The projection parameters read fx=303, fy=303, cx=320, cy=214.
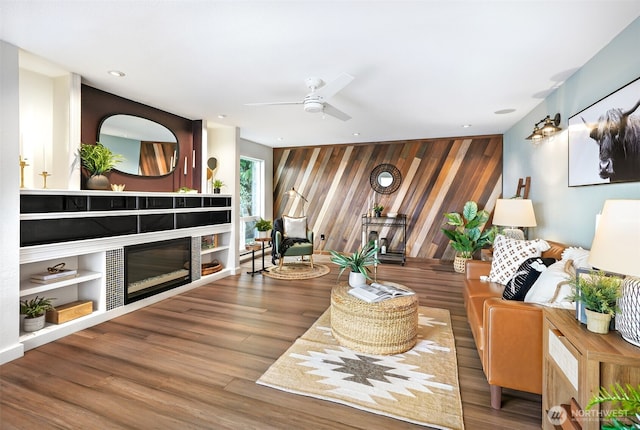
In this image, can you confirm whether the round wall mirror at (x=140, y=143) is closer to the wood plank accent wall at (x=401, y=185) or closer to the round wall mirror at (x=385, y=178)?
the wood plank accent wall at (x=401, y=185)

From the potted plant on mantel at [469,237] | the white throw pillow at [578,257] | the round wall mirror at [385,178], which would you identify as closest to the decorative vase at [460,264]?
the potted plant on mantel at [469,237]

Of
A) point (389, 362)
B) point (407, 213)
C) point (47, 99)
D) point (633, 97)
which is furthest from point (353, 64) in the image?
point (407, 213)

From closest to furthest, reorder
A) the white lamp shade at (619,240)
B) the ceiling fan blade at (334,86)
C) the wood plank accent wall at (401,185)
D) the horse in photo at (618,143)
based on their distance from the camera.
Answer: the white lamp shade at (619,240), the horse in photo at (618,143), the ceiling fan blade at (334,86), the wood plank accent wall at (401,185)

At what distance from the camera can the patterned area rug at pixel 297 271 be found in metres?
4.99

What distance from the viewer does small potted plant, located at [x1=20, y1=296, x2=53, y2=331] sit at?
8.71ft

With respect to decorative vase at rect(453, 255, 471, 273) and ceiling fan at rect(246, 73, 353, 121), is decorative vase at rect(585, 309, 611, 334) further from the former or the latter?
decorative vase at rect(453, 255, 471, 273)

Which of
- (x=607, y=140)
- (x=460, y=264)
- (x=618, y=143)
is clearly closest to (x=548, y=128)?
(x=607, y=140)

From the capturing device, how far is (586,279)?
155 centimetres

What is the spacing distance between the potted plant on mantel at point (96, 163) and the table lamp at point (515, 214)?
455 centimetres

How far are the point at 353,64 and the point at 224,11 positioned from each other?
1.21 m

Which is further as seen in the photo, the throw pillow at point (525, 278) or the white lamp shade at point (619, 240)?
the throw pillow at point (525, 278)

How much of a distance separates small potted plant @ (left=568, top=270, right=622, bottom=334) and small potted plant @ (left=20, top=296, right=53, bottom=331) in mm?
4003

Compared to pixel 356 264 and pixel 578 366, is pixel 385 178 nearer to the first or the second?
pixel 356 264

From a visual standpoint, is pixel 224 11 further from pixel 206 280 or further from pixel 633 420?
pixel 206 280
